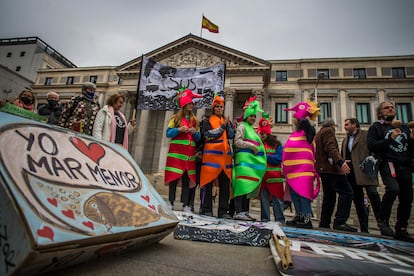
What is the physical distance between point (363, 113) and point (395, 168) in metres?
22.4

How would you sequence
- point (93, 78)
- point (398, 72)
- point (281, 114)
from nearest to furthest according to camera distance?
point (398, 72)
point (281, 114)
point (93, 78)

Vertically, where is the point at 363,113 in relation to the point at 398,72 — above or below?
below

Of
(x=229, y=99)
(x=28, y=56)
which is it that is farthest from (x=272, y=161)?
(x=28, y=56)

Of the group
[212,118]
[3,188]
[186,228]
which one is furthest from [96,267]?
[212,118]

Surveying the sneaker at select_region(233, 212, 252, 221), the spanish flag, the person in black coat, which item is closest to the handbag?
the sneaker at select_region(233, 212, 252, 221)

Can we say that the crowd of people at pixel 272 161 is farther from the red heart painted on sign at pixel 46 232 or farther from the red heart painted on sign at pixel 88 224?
the red heart painted on sign at pixel 46 232

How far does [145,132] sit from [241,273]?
22746 millimetres

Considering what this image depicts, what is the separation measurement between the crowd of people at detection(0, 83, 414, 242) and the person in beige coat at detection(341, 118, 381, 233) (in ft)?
0.05

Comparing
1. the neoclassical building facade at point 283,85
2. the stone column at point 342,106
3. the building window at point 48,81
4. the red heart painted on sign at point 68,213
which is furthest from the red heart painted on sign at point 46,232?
the building window at point 48,81

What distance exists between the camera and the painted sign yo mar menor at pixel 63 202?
878 millimetres

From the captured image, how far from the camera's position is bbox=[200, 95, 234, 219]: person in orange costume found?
11.7 feet

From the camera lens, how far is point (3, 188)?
92cm

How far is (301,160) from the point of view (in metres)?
3.61

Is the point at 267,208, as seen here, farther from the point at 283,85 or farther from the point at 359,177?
the point at 283,85
